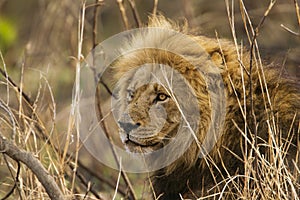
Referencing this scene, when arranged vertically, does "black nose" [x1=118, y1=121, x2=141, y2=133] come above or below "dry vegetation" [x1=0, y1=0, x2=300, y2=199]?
above

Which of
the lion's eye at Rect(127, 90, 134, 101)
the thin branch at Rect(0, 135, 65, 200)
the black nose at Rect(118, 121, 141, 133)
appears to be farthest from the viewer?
the lion's eye at Rect(127, 90, 134, 101)

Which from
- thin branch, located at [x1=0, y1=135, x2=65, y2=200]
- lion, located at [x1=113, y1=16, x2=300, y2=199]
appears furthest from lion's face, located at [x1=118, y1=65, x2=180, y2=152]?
thin branch, located at [x1=0, y1=135, x2=65, y2=200]

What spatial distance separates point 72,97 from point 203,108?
782mm

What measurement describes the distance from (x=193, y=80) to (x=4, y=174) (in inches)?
77.3

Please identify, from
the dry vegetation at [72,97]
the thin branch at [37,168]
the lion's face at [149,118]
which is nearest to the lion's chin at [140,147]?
the lion's face at [149,118]

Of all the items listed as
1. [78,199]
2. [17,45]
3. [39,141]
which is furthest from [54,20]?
[78,199]

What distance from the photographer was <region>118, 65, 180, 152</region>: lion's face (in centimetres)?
369

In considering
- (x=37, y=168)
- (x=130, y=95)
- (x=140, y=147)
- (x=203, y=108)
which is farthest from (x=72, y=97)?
(x=37, y=168)

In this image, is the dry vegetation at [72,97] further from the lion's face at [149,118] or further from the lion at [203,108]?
the lion's face at [149,118]

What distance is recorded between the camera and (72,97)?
14.1 ft

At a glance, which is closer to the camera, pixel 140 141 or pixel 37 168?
pixel 37 168

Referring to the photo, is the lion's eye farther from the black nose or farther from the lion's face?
the black nose

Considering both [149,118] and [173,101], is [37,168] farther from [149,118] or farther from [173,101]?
[173,101]

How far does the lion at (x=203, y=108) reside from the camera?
3.70 meters
